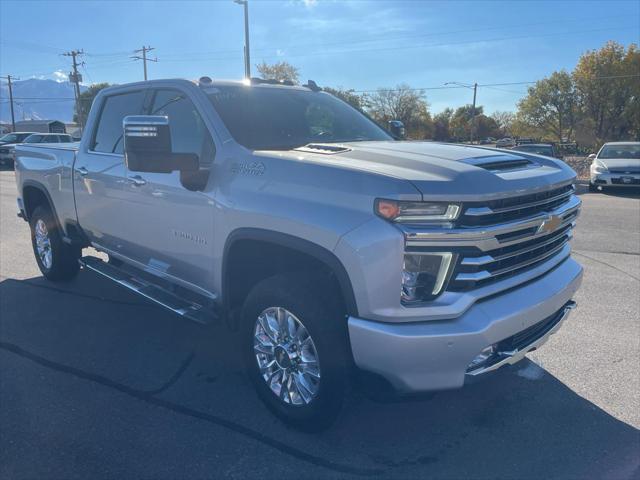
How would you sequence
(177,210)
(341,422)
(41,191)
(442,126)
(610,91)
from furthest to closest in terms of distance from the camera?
(442,126) < (610,91) < (41,191) < (177,210) < (341,422)

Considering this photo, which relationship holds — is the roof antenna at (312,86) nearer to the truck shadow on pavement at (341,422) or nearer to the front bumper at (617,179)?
the truck shadow on pavement at (341,422)

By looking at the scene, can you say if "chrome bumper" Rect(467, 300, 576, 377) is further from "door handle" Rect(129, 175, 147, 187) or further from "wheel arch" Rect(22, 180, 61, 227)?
"wheel arch" Rect(22, 180, 61, 227)

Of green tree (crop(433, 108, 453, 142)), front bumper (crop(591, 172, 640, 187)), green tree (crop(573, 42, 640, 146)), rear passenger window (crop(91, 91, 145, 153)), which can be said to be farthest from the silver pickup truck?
green tree (crop(433, 108, 453, 142))

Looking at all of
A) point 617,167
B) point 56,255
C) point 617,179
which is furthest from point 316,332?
point 617,167

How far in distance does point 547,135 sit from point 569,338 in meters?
49.7

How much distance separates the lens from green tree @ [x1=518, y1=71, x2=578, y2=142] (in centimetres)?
4434

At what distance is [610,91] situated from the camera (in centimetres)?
3991

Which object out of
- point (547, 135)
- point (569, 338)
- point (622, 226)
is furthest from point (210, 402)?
point (547, 135)

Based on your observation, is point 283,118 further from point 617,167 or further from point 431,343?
point 617,167

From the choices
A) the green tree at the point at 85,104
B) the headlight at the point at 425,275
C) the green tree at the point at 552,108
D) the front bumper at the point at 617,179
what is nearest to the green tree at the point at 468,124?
the green tree at the point at 552,108

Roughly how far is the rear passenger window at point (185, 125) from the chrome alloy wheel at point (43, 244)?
2735mm

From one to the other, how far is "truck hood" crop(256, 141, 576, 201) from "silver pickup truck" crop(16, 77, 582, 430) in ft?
0.04

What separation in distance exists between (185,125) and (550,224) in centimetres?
259

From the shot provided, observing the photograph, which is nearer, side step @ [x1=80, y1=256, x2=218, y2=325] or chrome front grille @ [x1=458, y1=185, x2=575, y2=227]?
chrome front grille @ [x1=458, y1=185, x2=575, y2=227]
